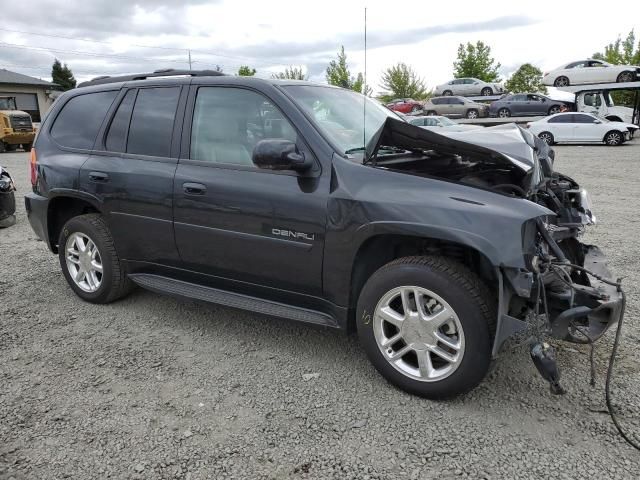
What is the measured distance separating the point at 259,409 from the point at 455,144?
6.17 feet

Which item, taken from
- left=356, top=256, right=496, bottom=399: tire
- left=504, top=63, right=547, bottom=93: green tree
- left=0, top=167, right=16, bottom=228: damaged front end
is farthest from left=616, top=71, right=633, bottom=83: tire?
left=356, top=256, right=496, bottom=399: tire

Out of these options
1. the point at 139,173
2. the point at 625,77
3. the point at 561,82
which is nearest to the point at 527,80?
the point at 561,82

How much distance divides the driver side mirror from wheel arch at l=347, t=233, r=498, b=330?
2.04 ft

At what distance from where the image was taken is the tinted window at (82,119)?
173 inches

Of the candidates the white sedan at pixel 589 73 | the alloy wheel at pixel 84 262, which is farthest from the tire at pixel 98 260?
the white sedan at pixel 589 73

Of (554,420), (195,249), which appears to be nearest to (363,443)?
(554,420)

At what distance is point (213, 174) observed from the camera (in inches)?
141

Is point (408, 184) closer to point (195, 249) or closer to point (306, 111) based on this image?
point (306, 111)

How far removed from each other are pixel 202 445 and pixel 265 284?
115 centimetres

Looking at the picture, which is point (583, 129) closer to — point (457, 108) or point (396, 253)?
point (457, 108)

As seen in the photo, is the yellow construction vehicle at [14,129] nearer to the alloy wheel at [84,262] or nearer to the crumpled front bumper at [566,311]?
the alloy wheel at [84,262]

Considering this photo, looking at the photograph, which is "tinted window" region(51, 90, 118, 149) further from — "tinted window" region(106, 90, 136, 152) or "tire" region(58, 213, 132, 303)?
"tire" region(58, 213, 132, 303)

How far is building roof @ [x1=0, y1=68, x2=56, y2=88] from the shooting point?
38.6 metres

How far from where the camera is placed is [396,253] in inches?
126
